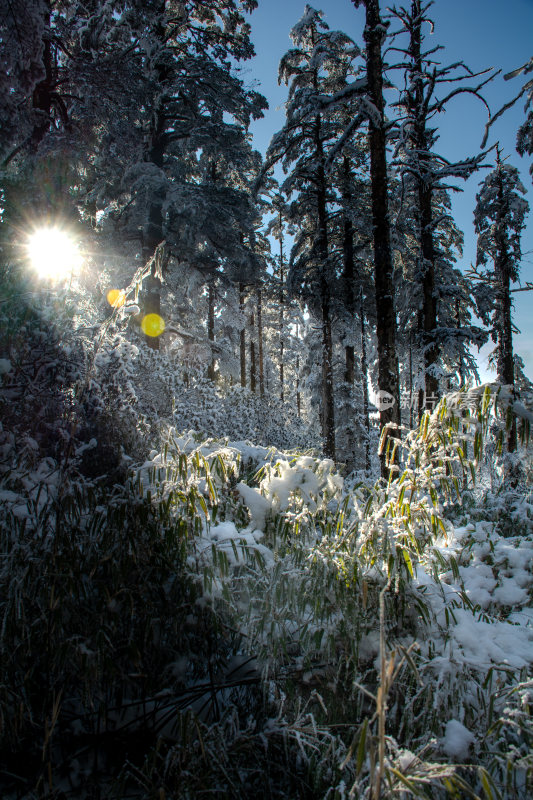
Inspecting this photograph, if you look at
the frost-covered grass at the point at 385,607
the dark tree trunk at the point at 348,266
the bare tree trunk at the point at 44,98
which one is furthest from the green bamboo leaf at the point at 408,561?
the dark tree trunk at the point at 348,266

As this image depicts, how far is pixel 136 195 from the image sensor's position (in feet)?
35.5

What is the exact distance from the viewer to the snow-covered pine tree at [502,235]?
50.6ft

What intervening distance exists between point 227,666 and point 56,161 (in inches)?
354

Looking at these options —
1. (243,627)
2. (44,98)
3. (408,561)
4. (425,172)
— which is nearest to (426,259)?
(425,172)

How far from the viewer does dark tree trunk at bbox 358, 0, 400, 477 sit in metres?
7.44

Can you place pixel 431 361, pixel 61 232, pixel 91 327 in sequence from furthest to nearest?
pixel 431 361 < pixel 61 232 < pixel 91 327

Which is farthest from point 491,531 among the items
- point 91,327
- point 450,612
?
point 91,327

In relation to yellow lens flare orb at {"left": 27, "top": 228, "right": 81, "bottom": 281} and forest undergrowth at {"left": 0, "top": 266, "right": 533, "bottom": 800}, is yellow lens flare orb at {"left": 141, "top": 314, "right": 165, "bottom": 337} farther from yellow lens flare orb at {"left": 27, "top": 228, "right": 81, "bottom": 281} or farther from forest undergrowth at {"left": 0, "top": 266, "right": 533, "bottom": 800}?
forest undergrowth at {"left": 0, "top": 266, "right": 533, "bottom": 800}

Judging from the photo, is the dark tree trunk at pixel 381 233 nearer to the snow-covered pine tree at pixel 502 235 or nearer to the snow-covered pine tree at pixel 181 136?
the snow-covered pine tree at pixel 181 136

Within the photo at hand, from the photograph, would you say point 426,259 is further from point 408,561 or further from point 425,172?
point 408,561

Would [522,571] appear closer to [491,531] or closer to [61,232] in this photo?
[491,531]

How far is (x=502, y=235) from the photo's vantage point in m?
16.1

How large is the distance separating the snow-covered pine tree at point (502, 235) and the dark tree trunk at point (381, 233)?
9.19 meters

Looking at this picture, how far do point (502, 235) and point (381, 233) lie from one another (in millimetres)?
11438
